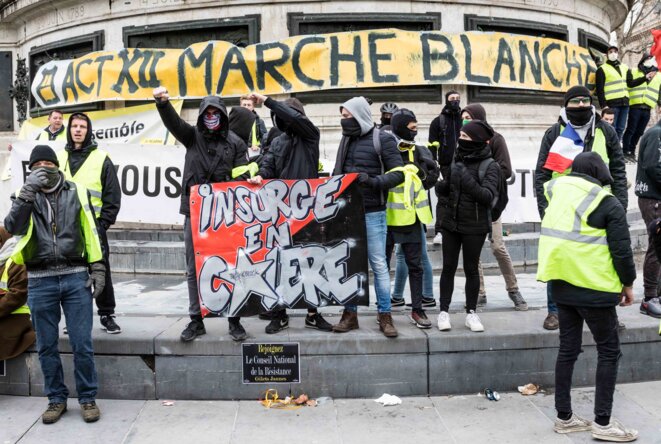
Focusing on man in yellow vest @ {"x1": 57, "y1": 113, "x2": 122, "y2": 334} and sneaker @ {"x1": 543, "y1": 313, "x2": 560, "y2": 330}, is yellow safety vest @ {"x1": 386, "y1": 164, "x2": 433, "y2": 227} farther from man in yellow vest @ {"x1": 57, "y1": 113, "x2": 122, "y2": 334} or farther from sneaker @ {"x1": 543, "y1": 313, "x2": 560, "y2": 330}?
man in yellow vest @ {"x1": 57, "y1": 113, "x2": 122, "y2": 334}

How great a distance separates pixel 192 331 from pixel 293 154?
70.8 inches

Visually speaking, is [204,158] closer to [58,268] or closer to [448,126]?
[58,268]

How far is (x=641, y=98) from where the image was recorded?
12.8m

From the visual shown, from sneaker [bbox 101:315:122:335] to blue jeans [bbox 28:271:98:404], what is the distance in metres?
0.57

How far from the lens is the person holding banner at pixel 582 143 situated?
5.50 m

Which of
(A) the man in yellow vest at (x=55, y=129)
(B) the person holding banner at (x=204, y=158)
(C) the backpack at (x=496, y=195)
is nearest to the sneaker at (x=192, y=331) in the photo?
(B) the person holding banner at (x=204, y=158)

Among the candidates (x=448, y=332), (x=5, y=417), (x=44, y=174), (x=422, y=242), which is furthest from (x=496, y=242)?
(x=5, y=417)

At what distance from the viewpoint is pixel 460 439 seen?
4.45 metres

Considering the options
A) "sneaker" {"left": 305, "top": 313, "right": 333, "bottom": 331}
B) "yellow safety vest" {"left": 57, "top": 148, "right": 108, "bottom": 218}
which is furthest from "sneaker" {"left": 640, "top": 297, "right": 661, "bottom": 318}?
"yellow safety vest" {"left": 57, "top": 148, "right": 108, "bottom": 218}

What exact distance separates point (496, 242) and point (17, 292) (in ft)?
14.9

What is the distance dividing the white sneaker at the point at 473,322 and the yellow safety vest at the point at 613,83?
8407mm

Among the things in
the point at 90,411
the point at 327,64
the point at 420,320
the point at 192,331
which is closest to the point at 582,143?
the point at 420,320

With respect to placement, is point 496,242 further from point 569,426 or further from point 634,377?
point 569,426

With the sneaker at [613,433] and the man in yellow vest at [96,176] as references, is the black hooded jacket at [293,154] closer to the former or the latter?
the man in yellow vest at [96,176]
